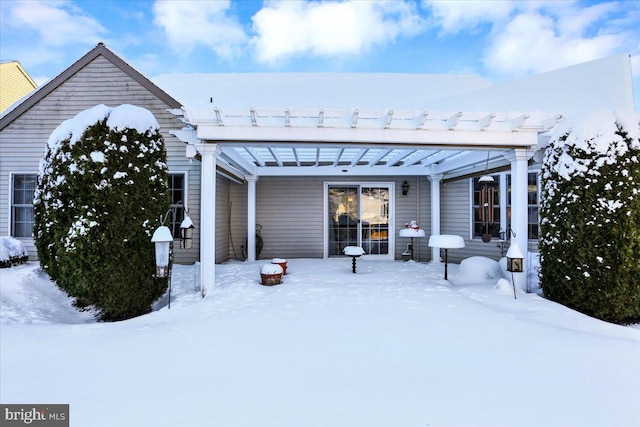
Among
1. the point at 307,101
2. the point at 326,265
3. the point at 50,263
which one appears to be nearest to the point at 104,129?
the point at 50,263

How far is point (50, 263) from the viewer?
4.11 m

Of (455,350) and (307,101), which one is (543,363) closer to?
(455,350)

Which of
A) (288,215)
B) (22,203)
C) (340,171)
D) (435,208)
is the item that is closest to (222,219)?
(288,215)

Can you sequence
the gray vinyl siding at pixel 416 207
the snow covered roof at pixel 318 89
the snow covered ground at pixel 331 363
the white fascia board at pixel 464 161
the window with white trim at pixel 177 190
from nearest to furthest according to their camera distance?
1. the snow covered ground at pixel 331 363
2. the white fascia board at pixel 464 161
3. the window with white trim at pixel 177 190
4. the gray vinyl siding at pixel 416 207
5. the snow covered roof at pixel 318 89

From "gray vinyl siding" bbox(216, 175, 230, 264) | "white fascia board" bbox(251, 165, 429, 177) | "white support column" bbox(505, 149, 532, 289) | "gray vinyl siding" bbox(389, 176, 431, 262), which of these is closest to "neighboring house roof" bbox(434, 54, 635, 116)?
"gray vinyl siding" bbox(389, 176, 431, 262)

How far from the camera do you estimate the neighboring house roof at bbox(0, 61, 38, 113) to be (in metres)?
11.2

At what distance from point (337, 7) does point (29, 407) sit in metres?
11.1

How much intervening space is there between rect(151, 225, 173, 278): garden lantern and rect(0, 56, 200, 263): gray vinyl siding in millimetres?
3637

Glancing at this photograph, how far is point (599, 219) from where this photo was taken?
157 inches

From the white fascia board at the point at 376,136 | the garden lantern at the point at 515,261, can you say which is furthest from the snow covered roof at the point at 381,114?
the garden lantern at the point at 515,261

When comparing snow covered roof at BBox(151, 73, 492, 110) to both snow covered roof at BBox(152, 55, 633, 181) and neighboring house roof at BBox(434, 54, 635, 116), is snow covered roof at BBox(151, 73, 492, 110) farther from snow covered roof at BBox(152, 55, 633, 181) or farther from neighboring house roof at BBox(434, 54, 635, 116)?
neighboring house roof at BBox(434, 54, 635, 116)

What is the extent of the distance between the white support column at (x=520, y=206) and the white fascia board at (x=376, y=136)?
18cm

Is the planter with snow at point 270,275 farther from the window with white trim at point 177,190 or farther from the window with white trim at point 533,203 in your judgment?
the window with white trim at point 533,203

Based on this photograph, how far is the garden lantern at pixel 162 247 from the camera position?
3939mm
